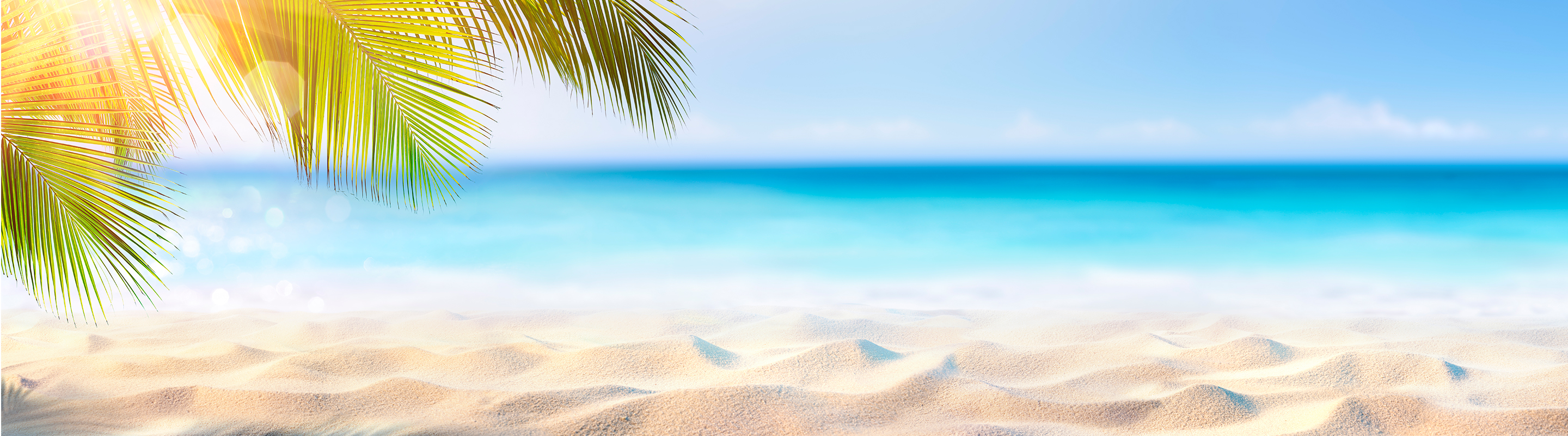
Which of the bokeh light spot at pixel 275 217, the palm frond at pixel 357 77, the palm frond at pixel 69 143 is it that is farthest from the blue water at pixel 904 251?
the palm frond at pixel 357 77

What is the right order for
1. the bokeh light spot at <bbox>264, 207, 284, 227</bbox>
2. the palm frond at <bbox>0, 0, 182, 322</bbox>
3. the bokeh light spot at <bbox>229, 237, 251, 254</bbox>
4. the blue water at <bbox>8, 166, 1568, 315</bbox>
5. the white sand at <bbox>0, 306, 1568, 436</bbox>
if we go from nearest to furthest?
the palm frond at <bbox>0, 0, 182, 322</bbox> → the white sand at <bbox>0, 306, 1568, 436</bbox> → the blue water at <bbox>8, 166, 1568, 315</bbox> → the bokeh light spot at <bbox>229, 237, 251, 254</bbox> → the bokeh light spot at <bbox>264, 207, 284, 227</bbox>

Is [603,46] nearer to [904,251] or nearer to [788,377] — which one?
[788,377]

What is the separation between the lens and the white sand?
7.97 ft

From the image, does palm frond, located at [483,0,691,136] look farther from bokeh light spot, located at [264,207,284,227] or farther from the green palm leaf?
bokeh light spot, located at [264,207,284,227]

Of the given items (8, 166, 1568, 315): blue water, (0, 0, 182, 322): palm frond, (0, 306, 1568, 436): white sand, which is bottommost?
(8, 166, 1568, 315): blue water

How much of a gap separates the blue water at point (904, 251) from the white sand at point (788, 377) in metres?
0.93

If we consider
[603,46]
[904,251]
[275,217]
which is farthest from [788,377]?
[275,217]

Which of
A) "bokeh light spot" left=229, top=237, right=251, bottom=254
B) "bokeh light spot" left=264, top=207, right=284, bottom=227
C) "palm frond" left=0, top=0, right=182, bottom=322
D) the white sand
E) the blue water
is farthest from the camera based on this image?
"bokeh light spot" left=264, top=207, right=284, bottom=227

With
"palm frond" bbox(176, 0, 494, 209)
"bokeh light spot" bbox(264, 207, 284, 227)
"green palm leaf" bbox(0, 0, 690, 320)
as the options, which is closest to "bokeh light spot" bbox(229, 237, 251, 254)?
"bokeh light spot" bbox(264, 207, 284, 227)

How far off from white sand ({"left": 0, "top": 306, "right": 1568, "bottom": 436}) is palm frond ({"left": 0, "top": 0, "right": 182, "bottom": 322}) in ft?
2.28

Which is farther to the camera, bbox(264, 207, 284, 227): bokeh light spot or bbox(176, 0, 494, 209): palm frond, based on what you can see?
bbox(264, 207, 284, 227): bokeh light spot

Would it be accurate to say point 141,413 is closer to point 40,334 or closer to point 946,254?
point 40,334

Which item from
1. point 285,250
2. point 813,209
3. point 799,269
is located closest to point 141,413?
point 799,269

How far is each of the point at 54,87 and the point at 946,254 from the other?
969cm
